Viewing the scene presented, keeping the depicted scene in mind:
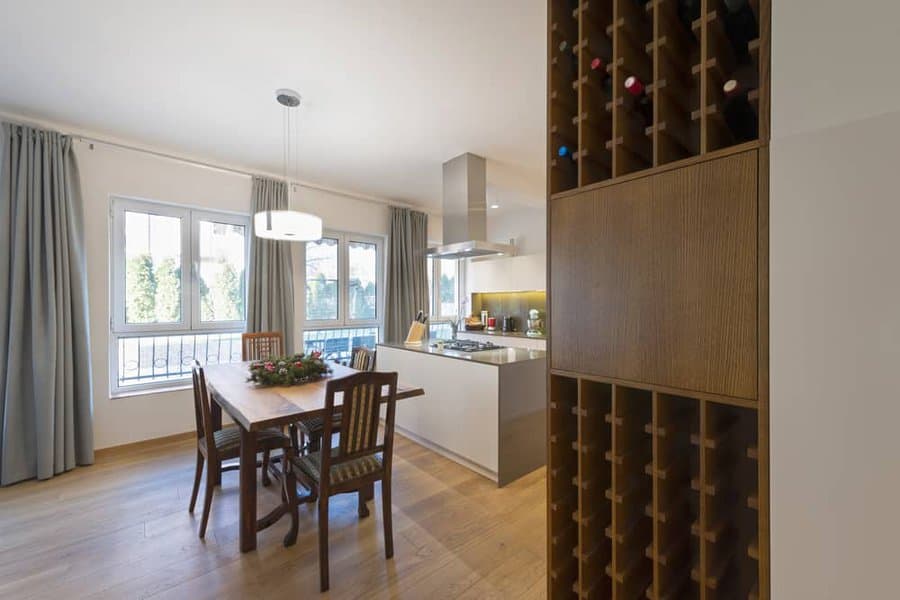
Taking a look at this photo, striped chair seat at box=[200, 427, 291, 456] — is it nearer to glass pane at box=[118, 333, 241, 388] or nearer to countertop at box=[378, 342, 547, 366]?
countertop at box=[378, 342, 547, 366]

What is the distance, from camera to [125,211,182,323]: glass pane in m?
3.27

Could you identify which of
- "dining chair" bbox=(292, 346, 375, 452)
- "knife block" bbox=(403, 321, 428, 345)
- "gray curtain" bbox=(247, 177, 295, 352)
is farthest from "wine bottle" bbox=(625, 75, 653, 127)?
"gray curtain" bbox=(247, 177, 295, 352)

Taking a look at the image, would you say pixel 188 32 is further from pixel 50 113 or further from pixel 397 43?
pixel 50 113

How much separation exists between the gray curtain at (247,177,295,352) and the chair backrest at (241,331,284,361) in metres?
0.21

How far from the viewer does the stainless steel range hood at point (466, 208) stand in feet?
11.0

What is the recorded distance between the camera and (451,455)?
306cm

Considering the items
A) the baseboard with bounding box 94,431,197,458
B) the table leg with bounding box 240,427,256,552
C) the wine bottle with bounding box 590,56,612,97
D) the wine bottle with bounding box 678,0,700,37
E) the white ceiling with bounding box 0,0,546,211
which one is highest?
the white ceiling with bounding box 0,0,546,211

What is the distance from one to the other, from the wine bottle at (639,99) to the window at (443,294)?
4.54 m

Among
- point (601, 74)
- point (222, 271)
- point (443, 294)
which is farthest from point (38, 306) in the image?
point (443, 294)

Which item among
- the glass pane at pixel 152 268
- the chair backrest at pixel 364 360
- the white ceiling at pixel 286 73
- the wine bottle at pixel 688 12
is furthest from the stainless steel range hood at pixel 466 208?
the glass pane at pixel 152 268

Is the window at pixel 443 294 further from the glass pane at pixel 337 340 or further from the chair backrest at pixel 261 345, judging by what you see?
the chair backrest at pixel 261 345

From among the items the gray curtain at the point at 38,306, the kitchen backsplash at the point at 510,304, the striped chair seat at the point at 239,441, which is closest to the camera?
the striped chair seat at the point at 239,441

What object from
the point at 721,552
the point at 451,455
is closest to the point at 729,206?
the point at 721,552

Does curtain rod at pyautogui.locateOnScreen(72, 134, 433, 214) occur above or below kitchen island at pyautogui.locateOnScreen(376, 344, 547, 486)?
above
